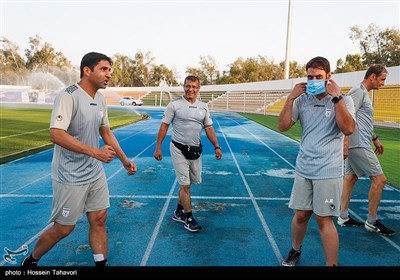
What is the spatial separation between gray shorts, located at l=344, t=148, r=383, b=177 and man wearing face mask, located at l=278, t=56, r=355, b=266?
1512 mm

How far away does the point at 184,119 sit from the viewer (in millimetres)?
4867

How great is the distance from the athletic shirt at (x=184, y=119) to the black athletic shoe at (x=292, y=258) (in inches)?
76.1

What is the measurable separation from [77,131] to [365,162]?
3463mm

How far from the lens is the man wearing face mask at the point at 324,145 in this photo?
3139 mm

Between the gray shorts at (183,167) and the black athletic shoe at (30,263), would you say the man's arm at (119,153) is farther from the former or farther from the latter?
the gray shorts at (183,167)

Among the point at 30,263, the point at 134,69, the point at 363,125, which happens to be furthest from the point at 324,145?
the point at 134,69

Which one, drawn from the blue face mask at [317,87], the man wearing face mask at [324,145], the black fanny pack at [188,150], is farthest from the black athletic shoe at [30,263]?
the blue face mask at [317,87]

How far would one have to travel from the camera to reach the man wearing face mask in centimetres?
314

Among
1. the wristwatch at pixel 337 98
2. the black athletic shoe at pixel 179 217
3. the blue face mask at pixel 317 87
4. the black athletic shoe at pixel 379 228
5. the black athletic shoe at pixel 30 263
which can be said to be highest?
the blue face mask at pixel 317 87

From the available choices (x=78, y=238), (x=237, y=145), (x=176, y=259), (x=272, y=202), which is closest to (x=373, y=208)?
(x=272, y=202)

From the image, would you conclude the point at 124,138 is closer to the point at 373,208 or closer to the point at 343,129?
the point at 373,208

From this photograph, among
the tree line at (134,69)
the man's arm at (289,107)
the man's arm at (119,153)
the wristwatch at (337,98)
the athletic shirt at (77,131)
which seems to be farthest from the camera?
the tree line at (134,69)

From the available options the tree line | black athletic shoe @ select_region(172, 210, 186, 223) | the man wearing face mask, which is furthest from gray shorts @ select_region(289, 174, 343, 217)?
the tree line

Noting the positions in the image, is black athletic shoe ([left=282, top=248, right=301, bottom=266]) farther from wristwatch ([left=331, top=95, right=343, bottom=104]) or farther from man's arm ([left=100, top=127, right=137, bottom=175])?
man's arm ([left=100, top=127, right=137, bottom=175])
